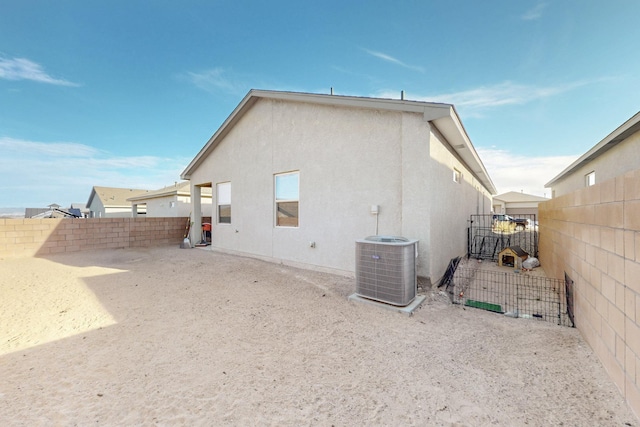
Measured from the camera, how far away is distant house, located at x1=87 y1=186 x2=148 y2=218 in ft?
75.4

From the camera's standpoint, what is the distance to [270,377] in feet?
7.55

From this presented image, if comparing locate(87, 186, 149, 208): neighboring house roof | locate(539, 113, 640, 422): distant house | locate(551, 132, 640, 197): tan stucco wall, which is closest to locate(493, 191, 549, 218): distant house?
locate(551, 132, 640, 197): tan stucco wall

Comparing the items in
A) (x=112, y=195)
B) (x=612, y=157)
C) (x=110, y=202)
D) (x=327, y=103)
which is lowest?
(x=110, y=202)

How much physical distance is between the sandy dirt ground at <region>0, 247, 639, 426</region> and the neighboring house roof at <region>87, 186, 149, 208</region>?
23122mm

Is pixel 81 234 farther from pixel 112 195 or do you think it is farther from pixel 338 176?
pixel 112 195

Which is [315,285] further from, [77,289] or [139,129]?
[139,129]

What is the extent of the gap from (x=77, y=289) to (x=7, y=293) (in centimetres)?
110

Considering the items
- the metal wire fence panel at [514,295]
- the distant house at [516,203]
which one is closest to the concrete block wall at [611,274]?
the metal wire fence panel at [514,295]

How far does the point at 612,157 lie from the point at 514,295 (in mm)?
6991

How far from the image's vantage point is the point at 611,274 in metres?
2.25

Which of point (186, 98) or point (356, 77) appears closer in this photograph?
point (356, 77)

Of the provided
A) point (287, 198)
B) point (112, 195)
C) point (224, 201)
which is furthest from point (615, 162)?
point (112, 195)

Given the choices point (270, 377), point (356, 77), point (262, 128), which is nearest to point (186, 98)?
point (262, 128)

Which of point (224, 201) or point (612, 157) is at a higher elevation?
point (612, 157)
